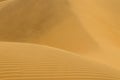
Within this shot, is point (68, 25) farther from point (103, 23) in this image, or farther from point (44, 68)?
point (44, 68)

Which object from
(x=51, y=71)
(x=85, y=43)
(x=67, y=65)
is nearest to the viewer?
(x=51, y=71)

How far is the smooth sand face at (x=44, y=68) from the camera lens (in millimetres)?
3994

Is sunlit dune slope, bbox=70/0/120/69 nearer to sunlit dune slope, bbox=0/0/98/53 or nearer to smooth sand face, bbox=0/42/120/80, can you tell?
sunlit dune slope, bbox=0/0/98/53

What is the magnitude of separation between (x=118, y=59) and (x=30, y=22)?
4.02 meters

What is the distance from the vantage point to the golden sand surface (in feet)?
30.6

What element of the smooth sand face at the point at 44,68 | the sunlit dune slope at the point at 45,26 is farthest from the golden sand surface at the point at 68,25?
the smooth sand face at the point at 44,68

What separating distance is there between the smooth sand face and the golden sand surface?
3468mm

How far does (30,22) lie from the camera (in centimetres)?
1120

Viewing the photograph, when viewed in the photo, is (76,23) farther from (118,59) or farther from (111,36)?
(118,59)

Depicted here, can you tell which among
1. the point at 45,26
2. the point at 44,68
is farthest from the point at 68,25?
the point at 44,68

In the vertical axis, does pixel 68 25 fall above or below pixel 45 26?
below

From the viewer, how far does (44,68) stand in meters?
4.37

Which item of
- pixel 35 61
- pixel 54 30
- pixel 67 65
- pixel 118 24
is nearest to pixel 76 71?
pixel 67 65

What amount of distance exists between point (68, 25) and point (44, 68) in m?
6.07
